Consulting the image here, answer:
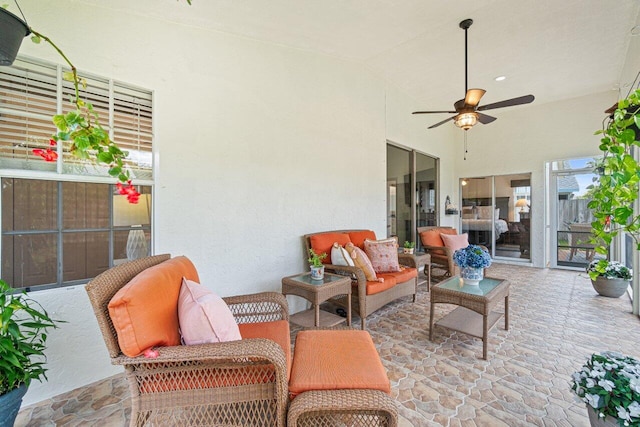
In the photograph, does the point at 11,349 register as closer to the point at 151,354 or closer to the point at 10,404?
the point at 10,404

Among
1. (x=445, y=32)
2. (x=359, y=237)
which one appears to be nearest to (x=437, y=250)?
(x=359, y=237)

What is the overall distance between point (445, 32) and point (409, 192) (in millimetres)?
2837

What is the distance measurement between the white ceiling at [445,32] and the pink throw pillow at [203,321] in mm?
2245

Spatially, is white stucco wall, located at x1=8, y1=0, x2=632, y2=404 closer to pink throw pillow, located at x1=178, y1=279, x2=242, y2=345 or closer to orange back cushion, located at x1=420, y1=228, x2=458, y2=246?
orange back cushion, located at x1=420, y1=228, x2=458, y2=246

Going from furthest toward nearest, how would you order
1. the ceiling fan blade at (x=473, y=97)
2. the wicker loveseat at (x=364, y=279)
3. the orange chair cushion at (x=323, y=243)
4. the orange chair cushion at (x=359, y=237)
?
1. the orange chair cushion at (x=359, y=237)
2. the orange chair cushion at (x=323, y=243)
3. the ceiling fan blade at (x=473, y=97)
4. the wicker loveseat at (x=364, y=279)

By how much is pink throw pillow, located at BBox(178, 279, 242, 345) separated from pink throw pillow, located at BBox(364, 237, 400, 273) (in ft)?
7.42

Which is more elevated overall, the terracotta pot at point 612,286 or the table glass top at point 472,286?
the table glass top at point 472,286

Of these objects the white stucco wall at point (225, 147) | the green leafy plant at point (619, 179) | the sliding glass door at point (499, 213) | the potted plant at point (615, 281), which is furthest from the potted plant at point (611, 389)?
the sliding glass door at point (499, 213)

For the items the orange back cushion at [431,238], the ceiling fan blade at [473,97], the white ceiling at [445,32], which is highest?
the white ceiling at [445,32]

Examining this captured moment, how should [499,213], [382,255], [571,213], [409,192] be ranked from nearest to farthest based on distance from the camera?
1. [382,255]
2. [409,192]
3. [571,213]
4. [499,213]

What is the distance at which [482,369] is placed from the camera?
2180 millimetres

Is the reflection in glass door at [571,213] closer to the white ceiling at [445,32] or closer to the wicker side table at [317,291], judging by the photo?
the white ceiling at [445,32]

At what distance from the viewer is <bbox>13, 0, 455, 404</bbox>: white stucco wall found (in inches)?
77.1

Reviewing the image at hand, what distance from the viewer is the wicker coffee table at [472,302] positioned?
2.34 meters
